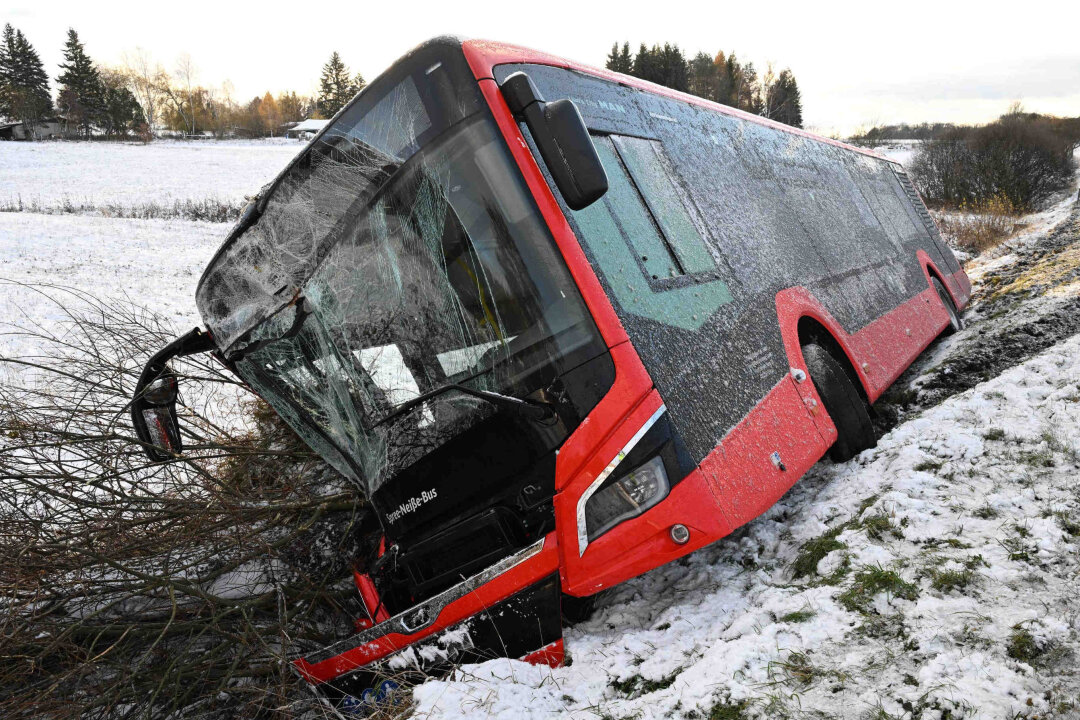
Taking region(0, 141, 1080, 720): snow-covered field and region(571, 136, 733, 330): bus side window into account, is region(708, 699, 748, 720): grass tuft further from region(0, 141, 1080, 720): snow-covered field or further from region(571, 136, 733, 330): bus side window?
region(571, 136, 733, 330): bus side window

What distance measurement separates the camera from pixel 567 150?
2324 millimetres

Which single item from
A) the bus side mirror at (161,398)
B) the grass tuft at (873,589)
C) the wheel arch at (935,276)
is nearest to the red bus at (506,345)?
the bus side mirror at (161,398)

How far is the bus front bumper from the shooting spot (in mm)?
2477

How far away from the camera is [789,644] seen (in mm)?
2176

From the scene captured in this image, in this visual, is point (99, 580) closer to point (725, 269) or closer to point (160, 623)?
point (160, 623)

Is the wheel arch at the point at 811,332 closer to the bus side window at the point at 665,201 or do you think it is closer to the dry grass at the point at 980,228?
the bus side window at the point at 665,201

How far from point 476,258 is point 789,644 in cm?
184

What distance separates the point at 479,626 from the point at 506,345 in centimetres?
115

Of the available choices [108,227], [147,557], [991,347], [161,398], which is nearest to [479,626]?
[161,398]

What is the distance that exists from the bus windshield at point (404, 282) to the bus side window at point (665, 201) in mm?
847

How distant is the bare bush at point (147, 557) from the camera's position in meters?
3.33

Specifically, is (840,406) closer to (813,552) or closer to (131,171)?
(813,552)

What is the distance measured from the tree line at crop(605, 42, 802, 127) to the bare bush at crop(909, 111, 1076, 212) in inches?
695

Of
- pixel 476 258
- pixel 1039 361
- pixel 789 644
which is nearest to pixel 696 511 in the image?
pixel 789 644
